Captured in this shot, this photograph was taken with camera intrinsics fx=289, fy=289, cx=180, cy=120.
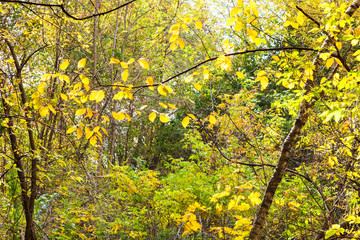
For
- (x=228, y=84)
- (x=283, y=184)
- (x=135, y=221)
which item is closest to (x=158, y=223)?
(x=135, y=221)

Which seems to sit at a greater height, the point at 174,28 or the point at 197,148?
the point at 174,28

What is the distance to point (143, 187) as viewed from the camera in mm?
3947

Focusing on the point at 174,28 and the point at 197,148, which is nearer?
the point at 174,28

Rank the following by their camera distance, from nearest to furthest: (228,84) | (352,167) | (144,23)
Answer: (352,167) → (144,23) → (228,84)

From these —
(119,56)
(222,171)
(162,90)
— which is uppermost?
(119,56)

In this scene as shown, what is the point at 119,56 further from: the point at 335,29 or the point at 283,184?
the point at 335,29

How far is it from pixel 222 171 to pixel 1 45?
3.29 metres

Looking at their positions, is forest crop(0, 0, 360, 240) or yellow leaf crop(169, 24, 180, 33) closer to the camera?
yellow leaf crop(169, 24, 180, 33)

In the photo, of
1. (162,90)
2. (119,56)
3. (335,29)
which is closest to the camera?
(162,90)

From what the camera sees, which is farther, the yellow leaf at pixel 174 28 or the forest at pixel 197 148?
the forest at pixel 197 148

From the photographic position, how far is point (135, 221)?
3.57m

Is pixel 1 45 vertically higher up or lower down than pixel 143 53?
lower down

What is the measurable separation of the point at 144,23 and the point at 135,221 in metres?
5.16

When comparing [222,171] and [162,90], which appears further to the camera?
[222,171]
